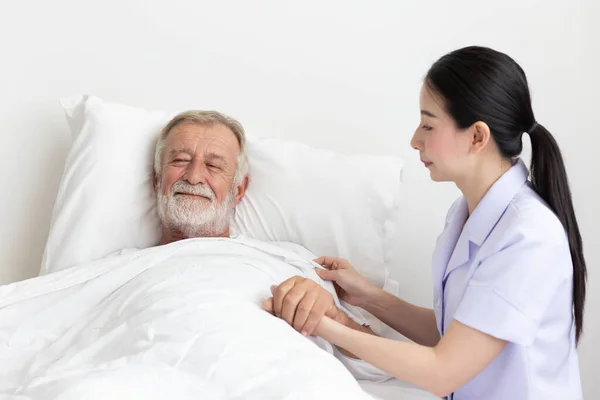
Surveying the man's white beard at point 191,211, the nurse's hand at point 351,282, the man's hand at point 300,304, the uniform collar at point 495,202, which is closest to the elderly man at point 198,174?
the man's white beard at point 191,211

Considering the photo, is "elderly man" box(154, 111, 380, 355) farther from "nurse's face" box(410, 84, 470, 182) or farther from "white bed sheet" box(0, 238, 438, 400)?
"nurse's face" box(410, 84, 470, 182)

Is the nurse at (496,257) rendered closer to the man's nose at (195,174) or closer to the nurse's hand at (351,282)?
the nurse's hand at (351,282)

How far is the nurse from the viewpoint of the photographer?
1124mm

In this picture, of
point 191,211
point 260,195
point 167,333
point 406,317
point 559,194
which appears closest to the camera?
point 167,333

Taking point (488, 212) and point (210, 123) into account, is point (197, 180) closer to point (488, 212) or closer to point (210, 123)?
point (210, 123)

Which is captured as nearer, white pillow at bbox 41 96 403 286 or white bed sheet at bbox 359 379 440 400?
white bed sheet at bbox 359 379 440 400

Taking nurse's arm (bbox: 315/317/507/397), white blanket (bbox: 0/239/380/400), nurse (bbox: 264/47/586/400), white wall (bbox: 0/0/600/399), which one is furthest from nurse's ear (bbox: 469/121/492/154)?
white wall (bbox: 0/0/600/399)

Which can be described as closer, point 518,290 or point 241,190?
point 518,290

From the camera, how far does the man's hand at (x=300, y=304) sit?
1224 millimetres

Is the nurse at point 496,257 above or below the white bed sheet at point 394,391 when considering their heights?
above

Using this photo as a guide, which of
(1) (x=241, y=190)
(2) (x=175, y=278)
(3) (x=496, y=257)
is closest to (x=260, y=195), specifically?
(1) (x=241, y=190)

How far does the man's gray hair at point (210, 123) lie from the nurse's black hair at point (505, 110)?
0.63 m

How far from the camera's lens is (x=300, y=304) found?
1.23m

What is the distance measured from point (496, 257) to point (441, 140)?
24 centimetres
